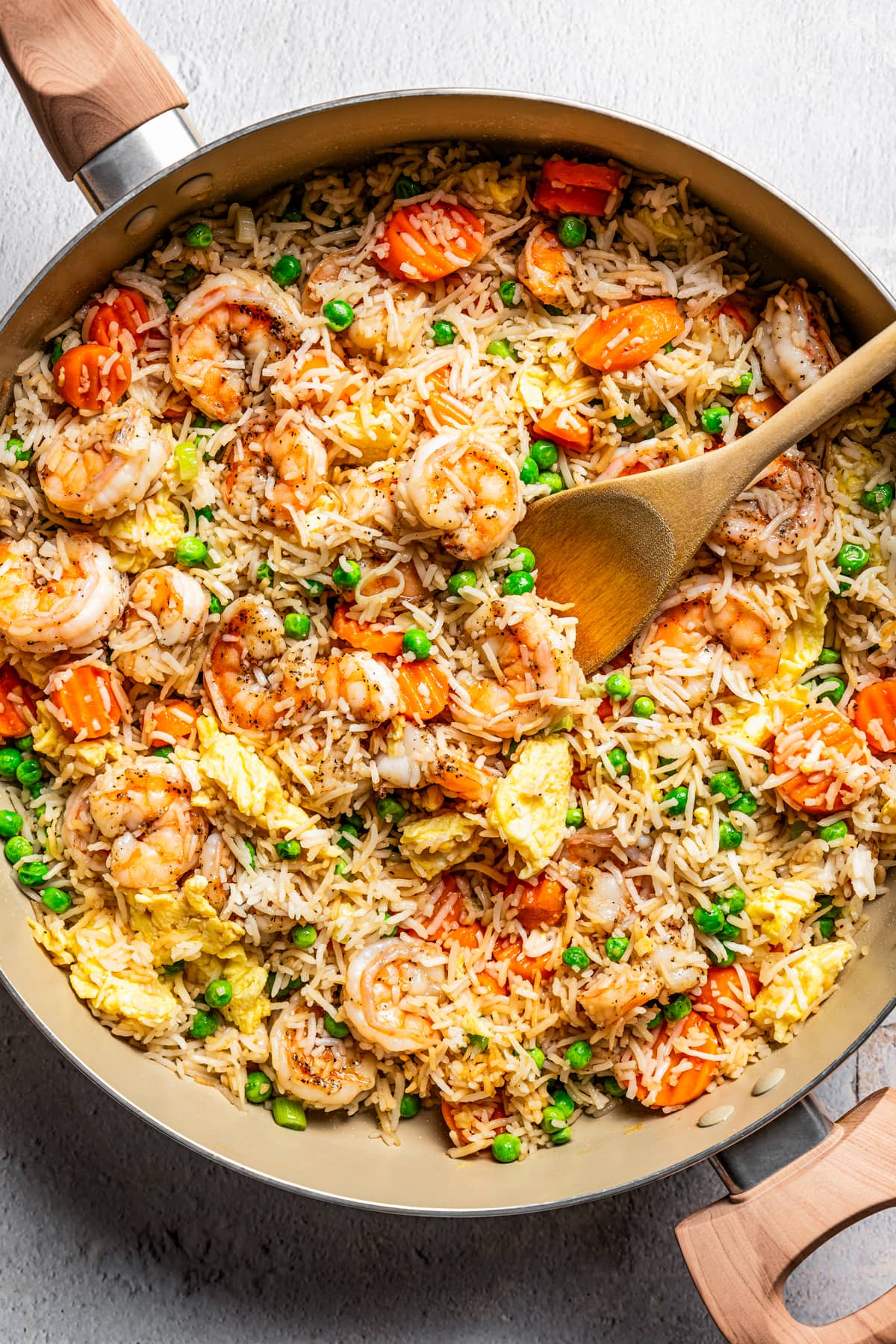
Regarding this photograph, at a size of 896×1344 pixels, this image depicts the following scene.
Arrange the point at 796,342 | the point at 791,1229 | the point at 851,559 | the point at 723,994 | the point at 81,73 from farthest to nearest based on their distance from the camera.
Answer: the point at 723,994 → the point at 851,559 → the point at 796,342 → the point at 791,1229 → the point at 81,73

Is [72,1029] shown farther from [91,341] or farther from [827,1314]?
[827,1314]

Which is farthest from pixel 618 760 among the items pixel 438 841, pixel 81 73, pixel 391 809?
pixel 81 73

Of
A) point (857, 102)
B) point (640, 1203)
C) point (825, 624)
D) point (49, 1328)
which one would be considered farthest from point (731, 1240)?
point (857, 102)

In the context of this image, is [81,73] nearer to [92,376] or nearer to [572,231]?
[92,376]

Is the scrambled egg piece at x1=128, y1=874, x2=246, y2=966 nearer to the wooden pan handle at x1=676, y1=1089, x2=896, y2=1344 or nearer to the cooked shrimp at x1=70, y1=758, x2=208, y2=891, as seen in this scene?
the cooked shrimp at x1=70, y1=758, x2=208, y2=891

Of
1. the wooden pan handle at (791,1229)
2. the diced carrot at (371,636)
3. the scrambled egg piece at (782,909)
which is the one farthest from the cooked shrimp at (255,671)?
the wooden pan handle at (791,1229)

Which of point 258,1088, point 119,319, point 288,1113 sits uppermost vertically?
point 119,319
